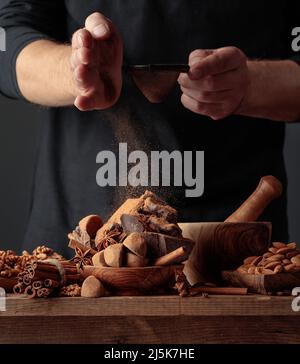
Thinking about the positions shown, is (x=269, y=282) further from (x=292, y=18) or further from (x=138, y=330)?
(x=292, y=18)

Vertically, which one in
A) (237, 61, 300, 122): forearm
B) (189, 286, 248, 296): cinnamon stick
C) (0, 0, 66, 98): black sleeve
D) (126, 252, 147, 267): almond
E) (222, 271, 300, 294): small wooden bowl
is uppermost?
(0, 0, 66, 98): black sleeve

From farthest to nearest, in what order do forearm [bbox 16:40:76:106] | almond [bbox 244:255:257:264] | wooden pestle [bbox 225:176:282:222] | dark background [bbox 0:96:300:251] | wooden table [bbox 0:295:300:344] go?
1. dark background [bbox 0:96:300:251]
2. forearm [bbox 16:40:76:106]
3. wooden pestle [bbox 225:176:282:222]
4. almond [bbox 244:255:257:264]
5. wooden table [bbox 0:295:300:344]

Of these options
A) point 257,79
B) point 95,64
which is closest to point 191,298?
point 95,64

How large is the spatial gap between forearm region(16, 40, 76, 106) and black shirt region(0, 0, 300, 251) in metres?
0.02

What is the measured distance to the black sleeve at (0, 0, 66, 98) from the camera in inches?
53.1

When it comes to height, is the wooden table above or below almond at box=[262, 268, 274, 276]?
below

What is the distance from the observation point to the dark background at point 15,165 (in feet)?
5.06

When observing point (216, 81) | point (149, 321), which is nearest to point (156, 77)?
point (216, 81)

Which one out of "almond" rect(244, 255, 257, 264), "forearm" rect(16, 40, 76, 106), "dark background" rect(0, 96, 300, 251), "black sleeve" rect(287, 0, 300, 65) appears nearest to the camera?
"almond" rect(244, 255, 257, 264)

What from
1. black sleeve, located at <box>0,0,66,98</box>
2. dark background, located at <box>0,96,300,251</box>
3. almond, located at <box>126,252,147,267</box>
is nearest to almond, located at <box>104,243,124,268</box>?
almond, located at <box>126,252,147,267</box>

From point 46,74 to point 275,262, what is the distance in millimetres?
533

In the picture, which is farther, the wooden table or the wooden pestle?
the wooden pestle

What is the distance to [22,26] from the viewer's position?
54.2 inches

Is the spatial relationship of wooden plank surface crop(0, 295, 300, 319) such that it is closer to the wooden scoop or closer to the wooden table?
the wooden table
